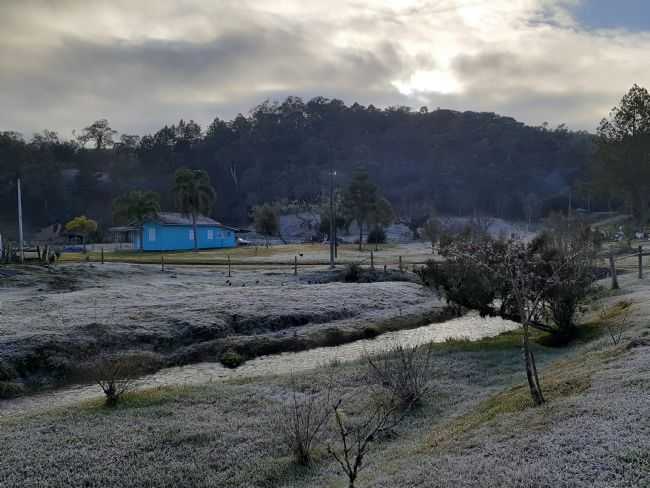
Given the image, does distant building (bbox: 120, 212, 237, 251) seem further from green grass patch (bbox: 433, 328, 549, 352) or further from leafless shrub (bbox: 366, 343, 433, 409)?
leafless shrub (bbox: 366, 343, 433, 409)

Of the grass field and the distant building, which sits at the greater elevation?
the distant building

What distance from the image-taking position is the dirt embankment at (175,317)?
1823 cm

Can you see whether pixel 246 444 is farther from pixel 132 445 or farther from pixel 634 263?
pixel 634 263

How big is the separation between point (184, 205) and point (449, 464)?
70.2 m

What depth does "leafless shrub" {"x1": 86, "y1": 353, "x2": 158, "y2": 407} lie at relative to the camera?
477 inches

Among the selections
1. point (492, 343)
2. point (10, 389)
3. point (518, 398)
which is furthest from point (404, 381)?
point (10, 389)

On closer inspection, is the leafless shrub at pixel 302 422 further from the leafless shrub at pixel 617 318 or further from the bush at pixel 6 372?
the bush at pixel 6 372

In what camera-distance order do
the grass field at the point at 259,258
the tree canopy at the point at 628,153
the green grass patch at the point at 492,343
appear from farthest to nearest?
the tree canopy at the point at 628,153 → the grass field at the point at 259,258 → the green grass patch at the point at 492,343

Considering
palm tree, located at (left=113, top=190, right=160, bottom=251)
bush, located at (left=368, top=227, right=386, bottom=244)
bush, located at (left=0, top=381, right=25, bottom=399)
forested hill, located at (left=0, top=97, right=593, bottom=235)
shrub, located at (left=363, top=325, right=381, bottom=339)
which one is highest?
forested hill, located at (left=0, top=97, right=593, bottom=235)

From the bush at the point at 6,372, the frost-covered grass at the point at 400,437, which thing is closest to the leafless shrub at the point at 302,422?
the frost-covered grass at the point at 400,437

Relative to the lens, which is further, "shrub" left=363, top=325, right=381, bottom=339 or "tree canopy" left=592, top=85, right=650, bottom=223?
"tree canopy" left=592, top=85, right=650, bottom=223

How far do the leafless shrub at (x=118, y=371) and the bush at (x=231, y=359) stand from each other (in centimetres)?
221

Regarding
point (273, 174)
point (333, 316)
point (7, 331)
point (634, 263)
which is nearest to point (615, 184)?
point (634, 263)

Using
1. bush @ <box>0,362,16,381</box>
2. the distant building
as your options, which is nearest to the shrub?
bush @ <box>0,362,16,381</box>
